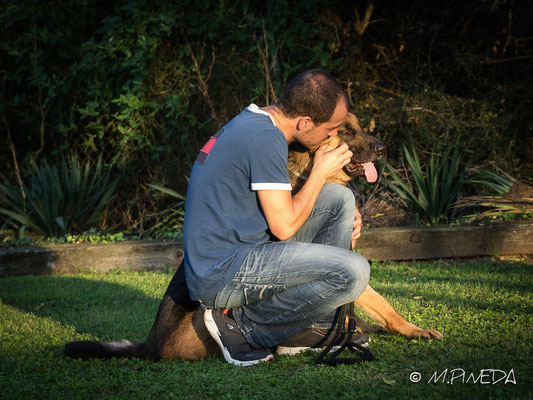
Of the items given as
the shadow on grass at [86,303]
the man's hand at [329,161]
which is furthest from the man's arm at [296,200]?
the shadow on grass at [86,303]

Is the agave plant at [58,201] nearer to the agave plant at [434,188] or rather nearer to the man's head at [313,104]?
the agave plant at [434,188]

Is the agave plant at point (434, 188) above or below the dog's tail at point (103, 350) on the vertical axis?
below

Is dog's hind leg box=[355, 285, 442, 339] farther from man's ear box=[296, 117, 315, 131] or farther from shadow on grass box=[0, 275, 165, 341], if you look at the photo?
shadow on grass box=[0, 275, 165, 341]

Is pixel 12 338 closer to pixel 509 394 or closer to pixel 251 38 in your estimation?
pixel 509 394

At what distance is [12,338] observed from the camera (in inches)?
151

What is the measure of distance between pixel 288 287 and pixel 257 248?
26cm

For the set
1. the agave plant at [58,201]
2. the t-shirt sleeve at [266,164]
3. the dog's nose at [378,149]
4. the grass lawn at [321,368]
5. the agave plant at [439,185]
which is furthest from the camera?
the agave plant at [58,201]

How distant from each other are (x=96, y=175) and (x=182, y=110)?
1457 mm

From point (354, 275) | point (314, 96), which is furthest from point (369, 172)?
point (354, 275)

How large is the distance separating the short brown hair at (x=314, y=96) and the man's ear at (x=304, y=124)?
25mm

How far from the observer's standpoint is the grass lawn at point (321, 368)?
2.57 metres

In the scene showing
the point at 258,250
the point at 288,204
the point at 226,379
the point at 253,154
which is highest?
the point at 253,154

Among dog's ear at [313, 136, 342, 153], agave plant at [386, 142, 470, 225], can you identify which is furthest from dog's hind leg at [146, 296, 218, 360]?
agave plant at [386, 142, 470, 225]

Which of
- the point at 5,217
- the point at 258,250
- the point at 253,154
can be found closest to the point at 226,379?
the point at 258,250
